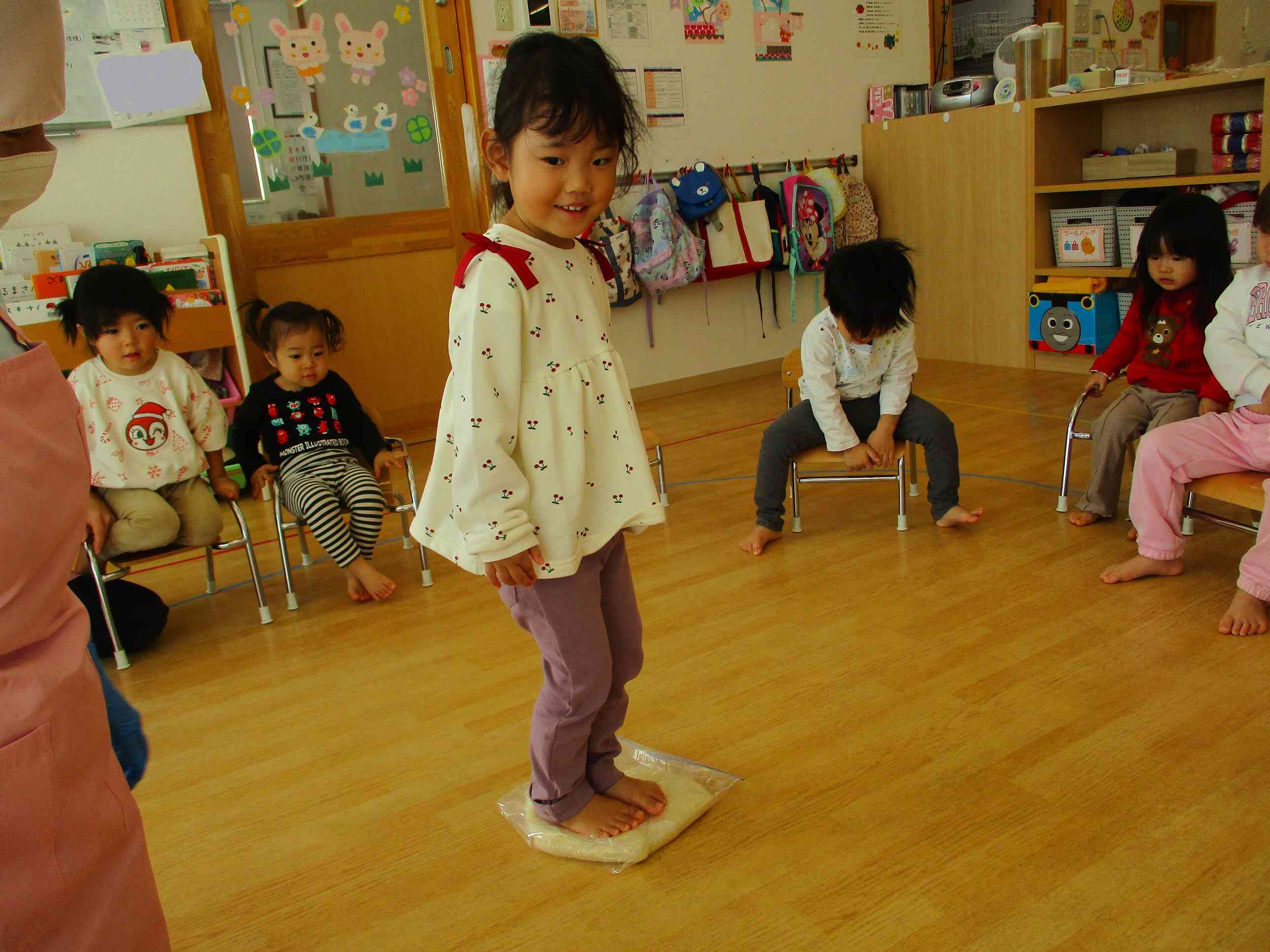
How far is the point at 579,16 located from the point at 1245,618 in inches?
140

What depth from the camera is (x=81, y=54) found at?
3.39 meters

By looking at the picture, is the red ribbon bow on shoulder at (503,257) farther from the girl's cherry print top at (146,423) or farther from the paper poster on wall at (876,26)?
the paper poster on wall at (876,26)

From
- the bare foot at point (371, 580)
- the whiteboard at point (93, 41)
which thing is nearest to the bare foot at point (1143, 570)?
the bare foot at point (371, 580)

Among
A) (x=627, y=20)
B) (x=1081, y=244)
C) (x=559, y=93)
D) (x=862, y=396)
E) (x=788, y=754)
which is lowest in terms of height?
(x=788, y=754)

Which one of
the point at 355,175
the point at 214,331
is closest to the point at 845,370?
the point at 214,331

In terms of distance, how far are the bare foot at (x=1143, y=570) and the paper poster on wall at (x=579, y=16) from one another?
315 centimetres

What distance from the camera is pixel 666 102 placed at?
459cm

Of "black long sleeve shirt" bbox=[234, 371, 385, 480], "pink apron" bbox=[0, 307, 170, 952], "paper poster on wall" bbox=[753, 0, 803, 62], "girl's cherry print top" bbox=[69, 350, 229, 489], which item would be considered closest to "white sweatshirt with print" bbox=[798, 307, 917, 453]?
"black long sleeve shirt" bbox=[234, 371, 385, 480]

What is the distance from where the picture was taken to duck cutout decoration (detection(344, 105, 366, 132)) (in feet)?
13.1

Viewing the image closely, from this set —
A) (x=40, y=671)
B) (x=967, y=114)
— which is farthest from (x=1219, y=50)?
(x=40, y=671)

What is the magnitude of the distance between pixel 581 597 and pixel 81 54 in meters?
3.13

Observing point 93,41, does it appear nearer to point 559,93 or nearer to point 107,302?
point 107,302

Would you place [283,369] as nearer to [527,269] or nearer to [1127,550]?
[527,269]

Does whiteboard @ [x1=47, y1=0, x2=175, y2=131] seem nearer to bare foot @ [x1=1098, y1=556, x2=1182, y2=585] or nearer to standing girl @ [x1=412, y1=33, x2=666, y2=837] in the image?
standing girl @ [x1=412, y1=33, x2=666, y2=837]
